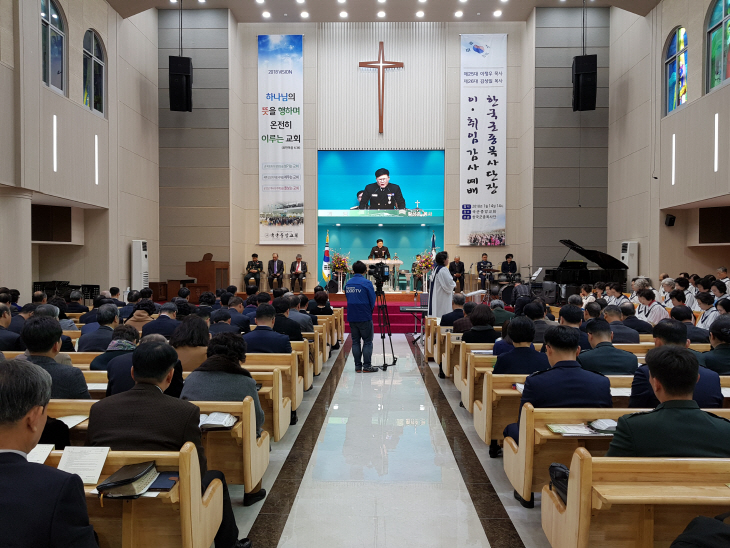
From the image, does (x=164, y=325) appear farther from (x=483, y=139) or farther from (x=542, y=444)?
(x=483, y=139)

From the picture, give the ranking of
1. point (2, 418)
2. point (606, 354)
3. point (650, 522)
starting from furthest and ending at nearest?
point (606, 354) < point (650, 522) < point (2, 418)

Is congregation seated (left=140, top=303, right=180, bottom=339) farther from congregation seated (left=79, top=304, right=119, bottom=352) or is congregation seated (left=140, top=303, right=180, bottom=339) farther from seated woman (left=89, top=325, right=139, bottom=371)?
seated woman (left=89, top=325, right=139, bottom=371)

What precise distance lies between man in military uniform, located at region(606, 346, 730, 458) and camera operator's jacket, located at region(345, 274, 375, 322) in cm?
489

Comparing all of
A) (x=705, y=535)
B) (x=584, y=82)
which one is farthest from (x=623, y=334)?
(x=584, y=82)

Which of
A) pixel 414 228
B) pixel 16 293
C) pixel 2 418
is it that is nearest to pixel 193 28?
pixel 414 228

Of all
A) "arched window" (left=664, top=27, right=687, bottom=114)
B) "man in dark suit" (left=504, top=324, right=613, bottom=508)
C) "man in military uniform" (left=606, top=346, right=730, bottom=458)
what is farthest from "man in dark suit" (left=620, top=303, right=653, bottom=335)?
"arched window" (left=664, top=27, right=687, bottom=114)

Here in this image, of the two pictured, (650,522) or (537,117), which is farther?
(537,117)

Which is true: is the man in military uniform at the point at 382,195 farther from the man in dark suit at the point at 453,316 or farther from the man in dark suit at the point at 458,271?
the man in dark suit at the point at 453,316

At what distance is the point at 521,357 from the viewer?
3773mm

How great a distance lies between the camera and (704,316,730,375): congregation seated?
134 inches

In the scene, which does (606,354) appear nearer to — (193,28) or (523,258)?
(523,258)

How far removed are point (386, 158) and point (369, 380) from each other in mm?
9957

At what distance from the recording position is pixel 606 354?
3.68 meters

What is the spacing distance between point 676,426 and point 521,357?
1734mm
